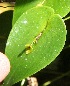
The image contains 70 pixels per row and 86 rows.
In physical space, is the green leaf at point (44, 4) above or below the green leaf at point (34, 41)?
above

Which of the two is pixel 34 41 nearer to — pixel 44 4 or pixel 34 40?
pixel 34 40

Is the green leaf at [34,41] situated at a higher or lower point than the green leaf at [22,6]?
lower

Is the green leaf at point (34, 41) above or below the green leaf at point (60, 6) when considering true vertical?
below

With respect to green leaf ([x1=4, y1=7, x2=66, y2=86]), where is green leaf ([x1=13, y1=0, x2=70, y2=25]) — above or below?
above

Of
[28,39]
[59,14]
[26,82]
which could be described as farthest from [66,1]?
[26,82]

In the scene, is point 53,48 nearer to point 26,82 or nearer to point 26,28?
point 26,28
